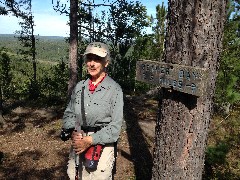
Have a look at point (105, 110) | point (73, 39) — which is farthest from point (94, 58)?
point (73, 39)

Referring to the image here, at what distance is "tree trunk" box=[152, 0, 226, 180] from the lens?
2.77 meters

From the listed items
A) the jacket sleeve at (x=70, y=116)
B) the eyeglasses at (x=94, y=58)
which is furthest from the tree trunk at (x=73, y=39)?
the eyeglasses at (x=94, y=58)

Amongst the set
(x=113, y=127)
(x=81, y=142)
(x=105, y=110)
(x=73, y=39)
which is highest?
(x=73, y=39)

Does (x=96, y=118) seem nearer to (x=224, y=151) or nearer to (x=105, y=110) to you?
(x=105, y=110)

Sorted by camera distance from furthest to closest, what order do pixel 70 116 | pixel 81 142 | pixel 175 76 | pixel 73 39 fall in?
pixel 73 39
pixel 70 116
pixel 81 142
pixel 175 76

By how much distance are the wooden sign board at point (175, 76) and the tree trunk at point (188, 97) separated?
124mm

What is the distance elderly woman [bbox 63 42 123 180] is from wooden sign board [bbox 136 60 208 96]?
382mm

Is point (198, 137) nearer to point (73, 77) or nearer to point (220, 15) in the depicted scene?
point (220, 15)

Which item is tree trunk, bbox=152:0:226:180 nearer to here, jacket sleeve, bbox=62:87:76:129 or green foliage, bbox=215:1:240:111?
jacket sleeve, bbox=62:87:76:129

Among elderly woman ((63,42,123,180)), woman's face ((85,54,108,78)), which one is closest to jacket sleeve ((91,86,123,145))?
elderly woman ((63,42,123,180))

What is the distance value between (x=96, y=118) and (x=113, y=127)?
0.23m

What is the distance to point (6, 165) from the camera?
6.96m

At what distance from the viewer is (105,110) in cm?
315

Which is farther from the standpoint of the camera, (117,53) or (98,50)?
(117,53)
